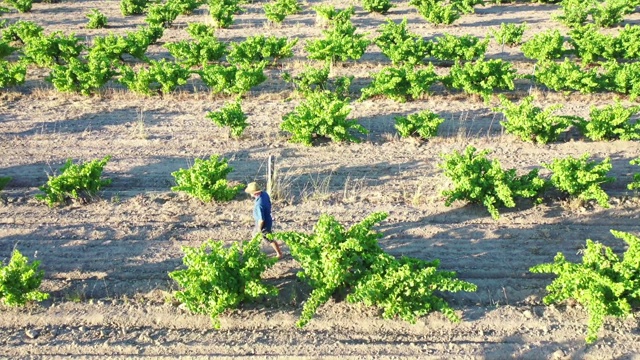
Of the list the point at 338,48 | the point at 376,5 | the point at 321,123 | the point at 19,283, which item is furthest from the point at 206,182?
the point at 376,5

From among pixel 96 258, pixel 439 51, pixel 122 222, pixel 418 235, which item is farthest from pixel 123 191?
pixel 439 51

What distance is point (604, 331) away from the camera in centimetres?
595

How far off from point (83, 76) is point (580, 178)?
940 centimetres

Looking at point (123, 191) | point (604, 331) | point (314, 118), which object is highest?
point (314, 118)

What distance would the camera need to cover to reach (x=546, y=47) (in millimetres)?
13375

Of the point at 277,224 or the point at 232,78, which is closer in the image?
the point at 277,224

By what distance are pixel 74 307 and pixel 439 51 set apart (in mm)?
9774

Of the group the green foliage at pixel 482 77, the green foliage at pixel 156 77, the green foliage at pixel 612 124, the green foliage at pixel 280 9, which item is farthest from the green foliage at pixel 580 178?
the green foliage at pixel 280 9

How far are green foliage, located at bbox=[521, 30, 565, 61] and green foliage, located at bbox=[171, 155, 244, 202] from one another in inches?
335

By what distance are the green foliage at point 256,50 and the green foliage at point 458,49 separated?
325 cm

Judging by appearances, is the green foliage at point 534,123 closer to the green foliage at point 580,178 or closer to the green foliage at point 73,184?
the green foliage at point 580,178

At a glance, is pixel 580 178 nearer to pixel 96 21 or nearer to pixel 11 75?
pixel 11 75

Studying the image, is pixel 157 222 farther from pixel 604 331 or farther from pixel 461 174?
pixel 604 331

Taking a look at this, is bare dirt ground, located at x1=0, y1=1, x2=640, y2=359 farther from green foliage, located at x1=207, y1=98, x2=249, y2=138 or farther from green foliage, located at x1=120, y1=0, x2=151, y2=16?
green foliage, located at x1=120, y1=0, x2=151, y2=16
